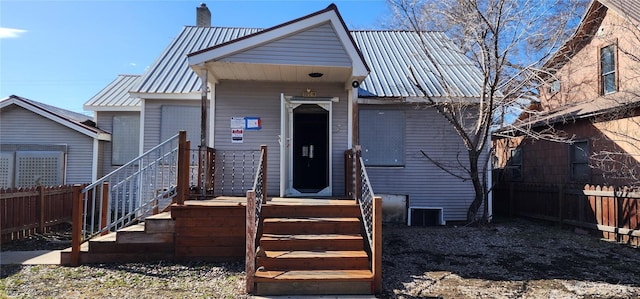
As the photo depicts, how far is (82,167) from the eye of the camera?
412 inches

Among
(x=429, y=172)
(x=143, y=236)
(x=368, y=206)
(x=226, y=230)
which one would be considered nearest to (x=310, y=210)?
(x=368, y=206)

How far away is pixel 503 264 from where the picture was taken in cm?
585

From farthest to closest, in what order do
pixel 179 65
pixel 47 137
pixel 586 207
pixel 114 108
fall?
1. pixel 47 137
2. pixel 114 108
3. pixel 179 65
4. pixel 586 207

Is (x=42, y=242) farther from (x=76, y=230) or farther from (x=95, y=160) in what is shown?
(x=95, y=160)

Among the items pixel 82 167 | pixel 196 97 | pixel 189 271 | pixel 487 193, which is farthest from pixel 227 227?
pixel 82 167

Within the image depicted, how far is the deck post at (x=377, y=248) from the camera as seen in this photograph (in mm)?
4605

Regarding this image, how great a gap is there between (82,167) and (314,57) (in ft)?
24.8

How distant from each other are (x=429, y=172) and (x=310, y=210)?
4.28 metres

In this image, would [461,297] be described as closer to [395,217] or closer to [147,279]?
[147,279]

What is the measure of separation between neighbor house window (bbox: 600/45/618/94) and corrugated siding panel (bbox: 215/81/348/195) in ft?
25.0

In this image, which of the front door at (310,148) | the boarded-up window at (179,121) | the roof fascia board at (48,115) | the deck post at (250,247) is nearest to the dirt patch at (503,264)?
the deck post at (250,247)

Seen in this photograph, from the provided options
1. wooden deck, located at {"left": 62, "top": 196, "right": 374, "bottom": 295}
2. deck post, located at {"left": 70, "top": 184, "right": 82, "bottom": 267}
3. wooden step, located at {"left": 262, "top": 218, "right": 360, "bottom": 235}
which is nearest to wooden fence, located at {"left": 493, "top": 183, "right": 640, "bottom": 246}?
wooden deck, located at {"left": 62, "top": 196, "right": 374, "bottom": 295}

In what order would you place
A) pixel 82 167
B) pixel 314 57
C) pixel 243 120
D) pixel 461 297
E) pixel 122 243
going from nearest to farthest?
pixel 461 297, pixel 122 243, pixel 314 57, pixel 243 120, pixel 82 167

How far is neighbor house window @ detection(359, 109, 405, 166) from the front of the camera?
900 centimetres
